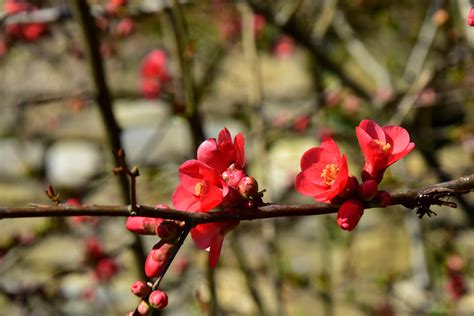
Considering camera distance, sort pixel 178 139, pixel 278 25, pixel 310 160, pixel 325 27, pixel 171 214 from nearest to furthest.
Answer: pixel 171 214 < pixel 310 160 < pixel 278 25 < pixel 325 27 < pixel 178 139

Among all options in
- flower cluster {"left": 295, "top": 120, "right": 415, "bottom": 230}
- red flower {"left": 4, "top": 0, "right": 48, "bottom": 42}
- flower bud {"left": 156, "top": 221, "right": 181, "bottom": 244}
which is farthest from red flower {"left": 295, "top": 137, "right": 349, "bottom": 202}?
red flower {"left": 4, "top": 0, "right": 48, "bottom": 42}

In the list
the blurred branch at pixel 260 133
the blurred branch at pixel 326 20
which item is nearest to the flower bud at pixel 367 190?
the blurred branch at pixel 260 133

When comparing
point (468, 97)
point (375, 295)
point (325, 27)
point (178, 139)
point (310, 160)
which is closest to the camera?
point (310, 160)

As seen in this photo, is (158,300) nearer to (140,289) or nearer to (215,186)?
(140,289)

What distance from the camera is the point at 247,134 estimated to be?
303 centimetres

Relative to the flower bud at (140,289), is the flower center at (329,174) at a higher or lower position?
higher

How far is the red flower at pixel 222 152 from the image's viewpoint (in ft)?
3.63

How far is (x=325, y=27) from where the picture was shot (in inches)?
121

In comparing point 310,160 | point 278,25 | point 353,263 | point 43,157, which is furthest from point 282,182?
point 310,160

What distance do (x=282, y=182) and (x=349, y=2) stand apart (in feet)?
4.39

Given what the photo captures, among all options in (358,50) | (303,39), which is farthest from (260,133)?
(358,50)

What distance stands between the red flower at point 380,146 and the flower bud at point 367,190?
0.18 feet

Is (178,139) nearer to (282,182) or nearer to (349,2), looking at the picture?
(282,182)

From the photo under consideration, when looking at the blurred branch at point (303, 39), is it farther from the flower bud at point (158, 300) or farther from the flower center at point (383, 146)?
the flower bud at point (158, 300)
